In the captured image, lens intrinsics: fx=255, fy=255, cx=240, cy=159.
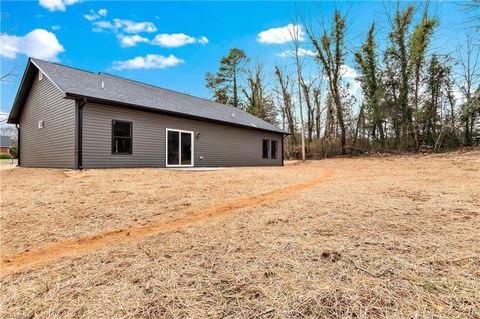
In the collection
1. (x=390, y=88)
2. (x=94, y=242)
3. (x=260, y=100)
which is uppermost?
(x=260, y=100)

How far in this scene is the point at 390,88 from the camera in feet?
49.0

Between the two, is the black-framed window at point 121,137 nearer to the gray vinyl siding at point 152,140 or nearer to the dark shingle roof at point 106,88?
the gray vinyl siding at point 152,140

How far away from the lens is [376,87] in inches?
603

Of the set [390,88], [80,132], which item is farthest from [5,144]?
[390,88]

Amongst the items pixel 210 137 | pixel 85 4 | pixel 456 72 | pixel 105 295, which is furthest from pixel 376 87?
pixel 105 295

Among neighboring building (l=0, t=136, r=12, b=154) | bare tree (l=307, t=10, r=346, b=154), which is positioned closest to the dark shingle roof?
bare tree (l=307, t=10, r=346, b=154)

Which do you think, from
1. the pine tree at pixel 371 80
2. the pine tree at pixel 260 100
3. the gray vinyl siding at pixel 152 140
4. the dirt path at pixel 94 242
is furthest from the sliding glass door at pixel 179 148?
the pine tree at pixel 260 100

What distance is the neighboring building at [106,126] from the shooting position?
766 cm

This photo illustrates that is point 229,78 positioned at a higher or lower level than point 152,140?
higher

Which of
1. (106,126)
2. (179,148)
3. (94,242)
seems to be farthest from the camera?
(179,148)

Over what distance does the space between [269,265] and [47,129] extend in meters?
10.4

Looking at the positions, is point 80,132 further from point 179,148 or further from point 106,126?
point 179,148

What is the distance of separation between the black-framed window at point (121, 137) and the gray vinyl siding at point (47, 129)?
1106 mm

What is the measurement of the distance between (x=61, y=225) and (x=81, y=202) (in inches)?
38.5
